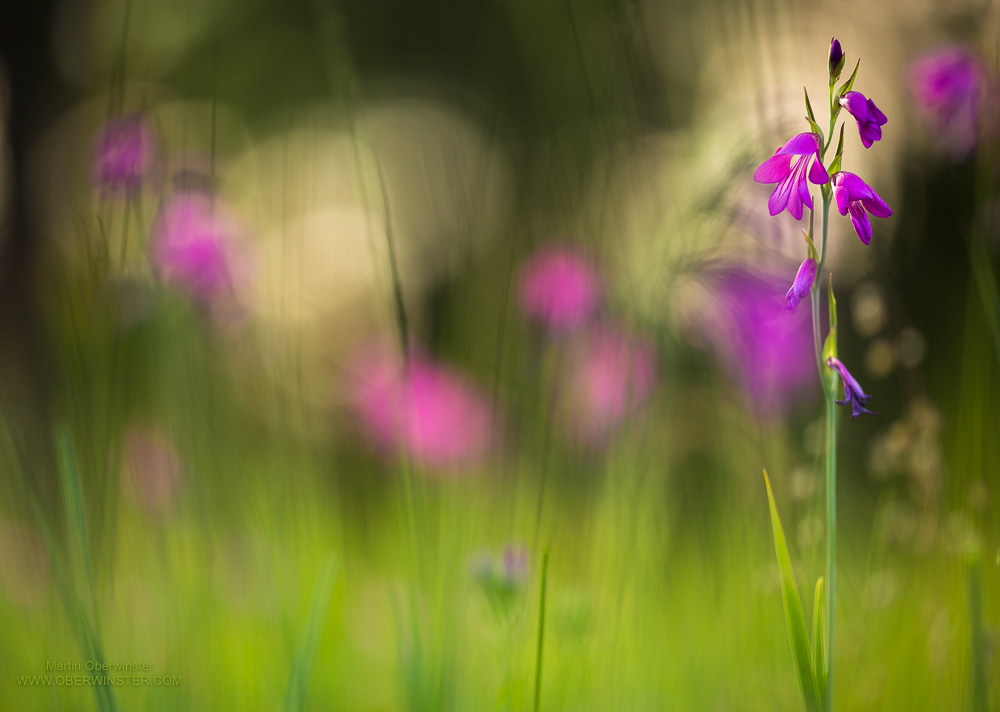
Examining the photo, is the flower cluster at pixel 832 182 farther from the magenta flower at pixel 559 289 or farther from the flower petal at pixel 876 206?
the magenta flower at pixel 559 289

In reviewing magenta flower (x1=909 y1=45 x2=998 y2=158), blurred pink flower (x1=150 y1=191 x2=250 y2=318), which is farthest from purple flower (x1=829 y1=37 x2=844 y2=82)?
blurred pink flower (x1=150 y1=191 x2=250 y2=318)

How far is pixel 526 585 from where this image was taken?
42.8 inches

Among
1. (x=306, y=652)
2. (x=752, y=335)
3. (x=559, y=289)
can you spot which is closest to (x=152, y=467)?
(x=559, y=289)

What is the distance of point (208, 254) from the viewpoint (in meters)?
1.90

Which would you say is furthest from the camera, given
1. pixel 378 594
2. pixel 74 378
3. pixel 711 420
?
pixel 378 594

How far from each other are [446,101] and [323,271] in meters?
6.41

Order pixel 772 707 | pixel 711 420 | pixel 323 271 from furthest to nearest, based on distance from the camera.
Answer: pixel 323 271, pixel 711 420, pixel 772 707

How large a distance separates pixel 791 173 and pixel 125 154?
1249mm

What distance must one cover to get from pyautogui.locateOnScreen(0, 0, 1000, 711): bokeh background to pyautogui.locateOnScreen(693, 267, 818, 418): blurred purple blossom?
1 cm

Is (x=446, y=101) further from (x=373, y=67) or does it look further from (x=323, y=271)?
(x=323, y=271)

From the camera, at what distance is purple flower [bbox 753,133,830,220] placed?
70cm

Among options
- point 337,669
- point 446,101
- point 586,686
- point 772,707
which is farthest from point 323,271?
point 446,101

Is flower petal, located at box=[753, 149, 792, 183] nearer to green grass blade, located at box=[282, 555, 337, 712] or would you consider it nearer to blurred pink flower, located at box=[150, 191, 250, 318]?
green grass blade, located at box=[282, 555, 337, 712]

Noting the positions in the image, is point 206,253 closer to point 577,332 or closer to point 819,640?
point 577,332
